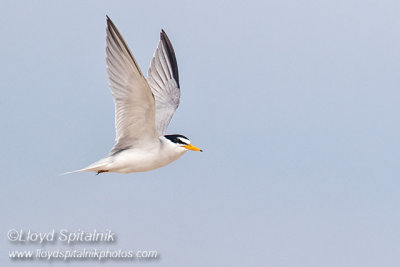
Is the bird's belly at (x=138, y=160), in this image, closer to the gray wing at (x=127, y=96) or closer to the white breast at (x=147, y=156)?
the white breast at (x=147, y=156)

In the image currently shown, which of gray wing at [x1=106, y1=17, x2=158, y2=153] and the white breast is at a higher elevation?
gray wing at [x1=106, y1=17, x2=158, y2=153]

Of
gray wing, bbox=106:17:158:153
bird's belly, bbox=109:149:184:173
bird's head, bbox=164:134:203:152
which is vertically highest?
gray wing, bbox=106:17:158:153

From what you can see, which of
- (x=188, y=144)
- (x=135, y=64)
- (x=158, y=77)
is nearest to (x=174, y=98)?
(x=158, y=77)

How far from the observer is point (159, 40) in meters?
16.8

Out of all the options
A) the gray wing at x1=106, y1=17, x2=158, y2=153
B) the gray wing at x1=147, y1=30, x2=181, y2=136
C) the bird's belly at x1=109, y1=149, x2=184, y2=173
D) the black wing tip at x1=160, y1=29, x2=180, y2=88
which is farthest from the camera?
the black wing tip at x1=160, y1=29, x2=180, y2=88

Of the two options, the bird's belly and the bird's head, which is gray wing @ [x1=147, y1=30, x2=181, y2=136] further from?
the bird's belly

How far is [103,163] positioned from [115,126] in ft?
2.41

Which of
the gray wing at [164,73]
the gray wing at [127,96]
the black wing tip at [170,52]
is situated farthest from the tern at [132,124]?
the black wing tip at [170,52]

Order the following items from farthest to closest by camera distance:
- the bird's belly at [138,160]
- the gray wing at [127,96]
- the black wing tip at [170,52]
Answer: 1. the black wing tip at [170,52]
2. the bird's belly at [138,160]
3. the gray wing at [127,96]

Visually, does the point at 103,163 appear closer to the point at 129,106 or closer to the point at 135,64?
the point at 129,106

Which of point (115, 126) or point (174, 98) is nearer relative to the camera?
point (115, 126)

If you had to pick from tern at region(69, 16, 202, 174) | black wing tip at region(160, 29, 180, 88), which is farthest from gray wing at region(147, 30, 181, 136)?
tern at region(69, 16, 202, 174)

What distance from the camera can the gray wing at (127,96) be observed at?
1259 centimetres

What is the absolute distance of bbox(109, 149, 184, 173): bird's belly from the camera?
1376 cm
